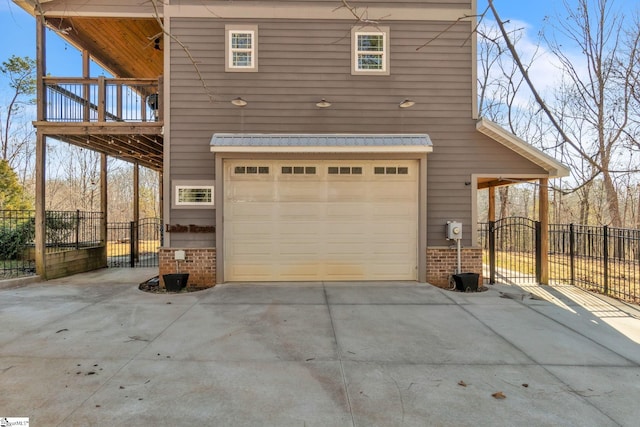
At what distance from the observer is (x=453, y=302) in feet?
19.2

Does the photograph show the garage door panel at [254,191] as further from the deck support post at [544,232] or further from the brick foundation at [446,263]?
the deck support post at [544,232]

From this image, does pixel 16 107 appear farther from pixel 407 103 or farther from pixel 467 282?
pixel 467 282

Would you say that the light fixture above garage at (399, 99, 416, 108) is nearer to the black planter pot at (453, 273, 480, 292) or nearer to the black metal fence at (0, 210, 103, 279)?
the black planter pot at (453, 273, 480, 292)

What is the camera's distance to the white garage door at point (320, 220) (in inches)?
279

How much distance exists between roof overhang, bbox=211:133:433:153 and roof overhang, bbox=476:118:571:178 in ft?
4.38

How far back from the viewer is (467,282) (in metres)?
6.72

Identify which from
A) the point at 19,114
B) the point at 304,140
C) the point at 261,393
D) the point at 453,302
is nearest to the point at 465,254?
the point at 453,302

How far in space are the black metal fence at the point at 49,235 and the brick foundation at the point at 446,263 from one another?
8.86 metres

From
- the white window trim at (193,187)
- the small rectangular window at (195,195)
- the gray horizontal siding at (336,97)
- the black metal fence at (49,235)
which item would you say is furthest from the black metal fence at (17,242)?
the gray horizontal siding at (336,97)

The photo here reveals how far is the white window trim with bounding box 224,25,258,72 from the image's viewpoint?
7.05m

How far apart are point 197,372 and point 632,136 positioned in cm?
1527

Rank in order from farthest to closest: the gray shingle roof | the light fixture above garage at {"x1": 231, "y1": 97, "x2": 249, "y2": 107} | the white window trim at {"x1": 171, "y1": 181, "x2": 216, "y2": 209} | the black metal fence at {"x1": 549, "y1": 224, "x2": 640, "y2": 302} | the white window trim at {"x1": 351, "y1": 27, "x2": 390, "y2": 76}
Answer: the white window trim at {"x1": 351, "y1": 27, "x2": 390, "y2": 76} < the white window trim at {"x1": 171, "y1": 181, "x2": 216, "y2": 209} < the light fixture above garage at {"x1": 231, "y1": 97, "x2": 249, "y2": 107} < the gray shingle roof < the black metal fence at {"x1": 549, "y1": 224, "x2": 640, "y2": 302}

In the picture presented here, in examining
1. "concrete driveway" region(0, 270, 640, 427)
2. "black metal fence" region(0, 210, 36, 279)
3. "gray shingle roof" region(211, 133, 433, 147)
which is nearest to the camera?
"concrete driveway" region(0, 270, 640, 427)

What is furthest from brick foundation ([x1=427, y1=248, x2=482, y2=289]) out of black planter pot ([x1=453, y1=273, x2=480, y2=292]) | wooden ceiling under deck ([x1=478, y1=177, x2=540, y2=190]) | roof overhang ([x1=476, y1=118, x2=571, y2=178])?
roof overhang ([x1=476, y1=118, x2=571, y2=178])
